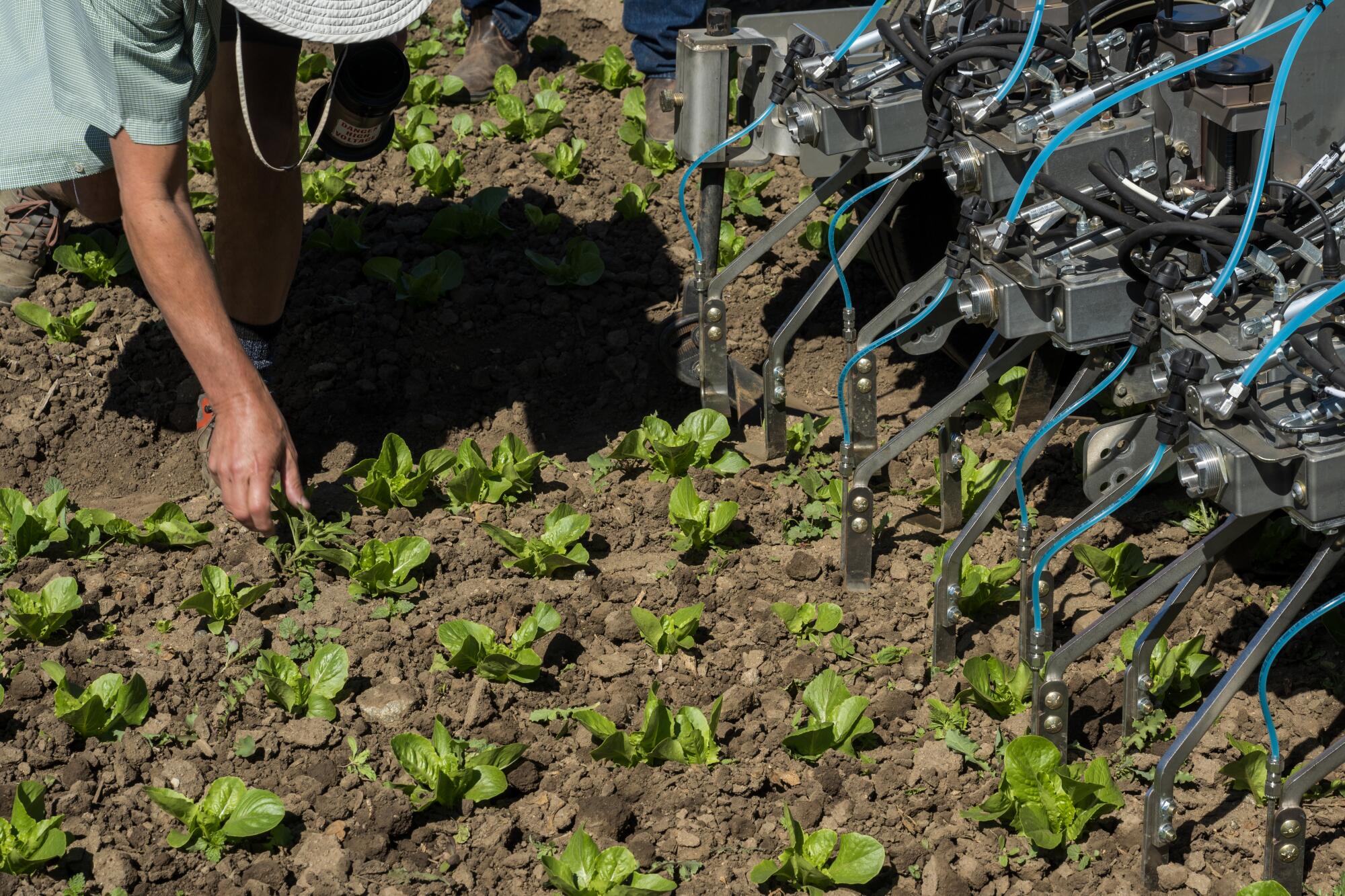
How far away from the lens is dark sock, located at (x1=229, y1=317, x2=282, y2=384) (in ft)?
11.5

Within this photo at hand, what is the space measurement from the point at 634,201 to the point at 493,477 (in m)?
1.44

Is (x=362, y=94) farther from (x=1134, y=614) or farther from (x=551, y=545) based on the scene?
(x=1134, y=614)

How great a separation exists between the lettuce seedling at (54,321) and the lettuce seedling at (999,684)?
2.71 meters

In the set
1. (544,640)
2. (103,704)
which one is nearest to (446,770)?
(544,640)

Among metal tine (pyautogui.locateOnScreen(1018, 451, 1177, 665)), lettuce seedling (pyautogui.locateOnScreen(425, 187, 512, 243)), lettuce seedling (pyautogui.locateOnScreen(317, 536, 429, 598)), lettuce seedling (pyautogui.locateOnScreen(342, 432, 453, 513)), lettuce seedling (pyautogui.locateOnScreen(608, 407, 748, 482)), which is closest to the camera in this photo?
metal tine (pyautogui.locateOnScreen(1018, 451, 1177, 665))

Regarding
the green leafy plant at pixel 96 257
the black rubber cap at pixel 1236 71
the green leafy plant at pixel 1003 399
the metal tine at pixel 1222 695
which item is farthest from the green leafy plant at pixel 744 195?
the metal tine at pixel 1222 695

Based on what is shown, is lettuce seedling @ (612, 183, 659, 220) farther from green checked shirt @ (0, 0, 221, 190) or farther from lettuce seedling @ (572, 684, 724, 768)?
lettuce seedling @ (572, 684, 724, 768)

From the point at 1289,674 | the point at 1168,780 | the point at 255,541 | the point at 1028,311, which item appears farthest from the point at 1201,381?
the point at 255,541

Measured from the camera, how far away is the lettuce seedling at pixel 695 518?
3.14 m

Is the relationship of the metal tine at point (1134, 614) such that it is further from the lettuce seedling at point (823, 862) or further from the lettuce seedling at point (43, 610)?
the lettuce seedling at point (43, 610)

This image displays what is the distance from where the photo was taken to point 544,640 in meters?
2.91

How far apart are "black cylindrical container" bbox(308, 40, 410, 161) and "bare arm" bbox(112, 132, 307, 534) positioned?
1.71 feet

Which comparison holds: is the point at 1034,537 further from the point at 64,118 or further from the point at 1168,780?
the point at 64,118

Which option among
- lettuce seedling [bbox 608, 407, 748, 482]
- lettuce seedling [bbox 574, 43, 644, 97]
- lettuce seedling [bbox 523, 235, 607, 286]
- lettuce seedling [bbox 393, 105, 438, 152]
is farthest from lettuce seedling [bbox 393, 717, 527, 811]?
lettuce seedling [bbox 574, 43, 644, 97]
